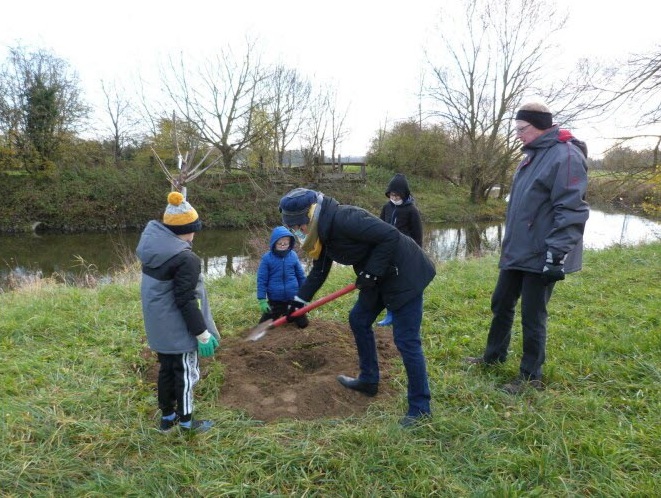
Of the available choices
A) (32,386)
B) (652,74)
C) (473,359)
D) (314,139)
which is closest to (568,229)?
(473,359)

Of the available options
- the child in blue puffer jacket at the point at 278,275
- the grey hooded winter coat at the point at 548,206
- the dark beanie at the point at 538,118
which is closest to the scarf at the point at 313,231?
the grey hooded winter coat at the point at 548,206

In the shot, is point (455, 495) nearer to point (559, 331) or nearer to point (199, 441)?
point (199, 441)

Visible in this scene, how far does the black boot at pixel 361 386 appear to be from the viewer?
324cm

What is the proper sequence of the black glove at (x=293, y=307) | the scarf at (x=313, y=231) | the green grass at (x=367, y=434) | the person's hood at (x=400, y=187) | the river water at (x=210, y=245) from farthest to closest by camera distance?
the river water at (x=210, y=245)
the person's hood at (x=400, y=187)
the black glove at (x=293, y=307)
the scarf at (x=313, y=231)
the green grass at (x=367, y=434)

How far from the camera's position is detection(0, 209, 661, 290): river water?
46.4 ft

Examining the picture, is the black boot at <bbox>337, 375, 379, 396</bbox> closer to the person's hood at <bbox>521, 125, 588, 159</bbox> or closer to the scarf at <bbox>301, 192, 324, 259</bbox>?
the scarf at <bbox>301, 192, 324, 259</bbox>

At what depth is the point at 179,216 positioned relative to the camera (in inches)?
105

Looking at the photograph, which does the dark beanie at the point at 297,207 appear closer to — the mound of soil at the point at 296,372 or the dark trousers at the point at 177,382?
the dark trousers at the point at 177,382

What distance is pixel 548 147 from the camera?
118 inches

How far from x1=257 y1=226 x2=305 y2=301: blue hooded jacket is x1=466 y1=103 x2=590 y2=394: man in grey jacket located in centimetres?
213

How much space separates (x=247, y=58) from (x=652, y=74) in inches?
875

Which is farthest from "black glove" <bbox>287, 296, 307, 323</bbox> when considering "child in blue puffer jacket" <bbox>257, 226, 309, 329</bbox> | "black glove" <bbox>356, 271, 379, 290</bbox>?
"child in blue puffer jacket" <bbox>257, 226, 309, 329</bbox>

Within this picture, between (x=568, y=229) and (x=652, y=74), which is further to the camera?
(x=652, y=74)

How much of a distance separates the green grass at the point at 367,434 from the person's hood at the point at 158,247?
1.13 metres
